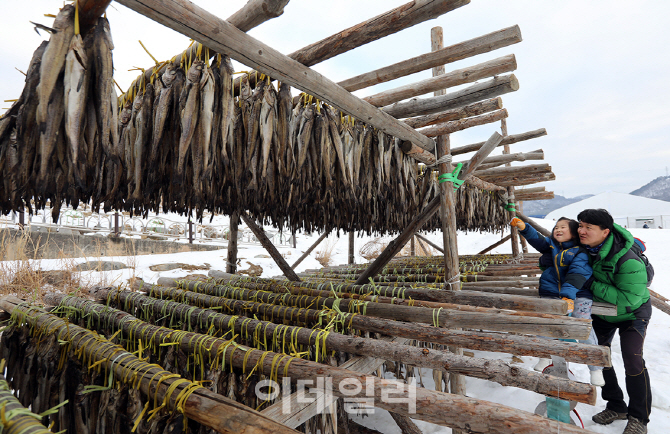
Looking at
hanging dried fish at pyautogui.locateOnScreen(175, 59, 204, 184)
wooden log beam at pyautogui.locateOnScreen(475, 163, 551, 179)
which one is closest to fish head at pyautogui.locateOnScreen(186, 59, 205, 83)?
hanging dried fish at pyautogui.locateOnScreen(175, 59, 204, 184)

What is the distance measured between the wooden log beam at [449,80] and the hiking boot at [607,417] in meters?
3.94

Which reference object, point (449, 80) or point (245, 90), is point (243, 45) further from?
point (449, 80)

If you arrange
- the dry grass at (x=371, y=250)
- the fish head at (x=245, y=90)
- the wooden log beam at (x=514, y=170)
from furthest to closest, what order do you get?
the dry grass at (x=371, y=250) → the wooden log beam at (x=514, y=170) → the fish head at (x=245, y=90)

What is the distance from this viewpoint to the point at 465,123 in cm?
295

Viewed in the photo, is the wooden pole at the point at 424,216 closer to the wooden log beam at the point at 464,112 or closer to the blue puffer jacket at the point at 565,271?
the wooden log beam at the point at 464,112

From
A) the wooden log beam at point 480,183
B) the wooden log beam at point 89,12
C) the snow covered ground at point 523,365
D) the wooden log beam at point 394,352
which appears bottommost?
the snow covered ground at point 523,365

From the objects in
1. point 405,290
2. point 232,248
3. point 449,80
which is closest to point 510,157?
point 449,80

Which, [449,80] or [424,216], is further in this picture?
[424,216]

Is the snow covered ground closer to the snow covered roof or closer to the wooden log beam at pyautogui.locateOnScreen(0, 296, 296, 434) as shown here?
the wooden log beam at pyautogui.locateOnScreen(0, 296, 296, 434)

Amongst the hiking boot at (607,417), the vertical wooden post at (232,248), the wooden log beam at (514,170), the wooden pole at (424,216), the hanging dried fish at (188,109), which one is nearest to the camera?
the hanging dried fish at (188,109)

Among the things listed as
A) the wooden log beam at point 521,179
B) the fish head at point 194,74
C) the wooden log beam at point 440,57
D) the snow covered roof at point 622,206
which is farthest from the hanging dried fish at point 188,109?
the snow covered roof at point 622,206

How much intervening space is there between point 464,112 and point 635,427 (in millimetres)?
3592

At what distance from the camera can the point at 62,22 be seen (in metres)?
1.21

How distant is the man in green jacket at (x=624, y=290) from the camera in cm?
284
